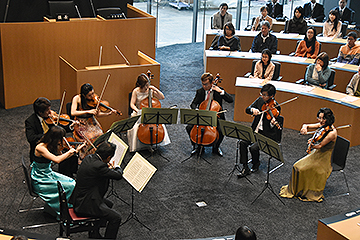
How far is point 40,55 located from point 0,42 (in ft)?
2.24

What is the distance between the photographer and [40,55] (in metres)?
7.50

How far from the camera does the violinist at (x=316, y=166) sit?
4961 millimetres

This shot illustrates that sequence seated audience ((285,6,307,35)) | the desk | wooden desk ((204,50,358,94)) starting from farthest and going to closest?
seated audience ((285,6,307,35)), the desk, wooden desk ((204,50,358,94))

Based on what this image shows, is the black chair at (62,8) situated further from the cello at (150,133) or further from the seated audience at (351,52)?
the seated audience at (351,52)

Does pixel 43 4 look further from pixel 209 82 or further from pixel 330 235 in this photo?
pixel 330 235

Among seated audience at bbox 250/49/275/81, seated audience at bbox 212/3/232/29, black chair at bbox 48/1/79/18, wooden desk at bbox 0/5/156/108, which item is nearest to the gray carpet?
wooden desk at bbox 0/5/156/108

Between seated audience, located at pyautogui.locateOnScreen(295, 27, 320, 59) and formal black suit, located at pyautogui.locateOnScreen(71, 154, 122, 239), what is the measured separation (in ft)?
18.5

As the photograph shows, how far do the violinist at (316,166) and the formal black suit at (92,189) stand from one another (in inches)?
90.6

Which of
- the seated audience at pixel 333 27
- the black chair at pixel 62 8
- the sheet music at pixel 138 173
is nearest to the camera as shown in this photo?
the sheet music at pixel 138 173

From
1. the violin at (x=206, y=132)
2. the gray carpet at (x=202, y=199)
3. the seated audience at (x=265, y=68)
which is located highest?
the seated audience at (x=265, y=68)

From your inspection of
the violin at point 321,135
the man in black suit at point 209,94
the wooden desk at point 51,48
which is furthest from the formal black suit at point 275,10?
the violin at point 321,135

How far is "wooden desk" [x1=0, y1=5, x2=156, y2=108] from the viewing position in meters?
7.24

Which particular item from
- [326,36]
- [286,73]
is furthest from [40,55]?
[326,36]

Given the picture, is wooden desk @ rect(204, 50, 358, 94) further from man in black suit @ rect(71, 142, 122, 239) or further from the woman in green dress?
man in black suit @ rect(71, 142, 122, 239)
